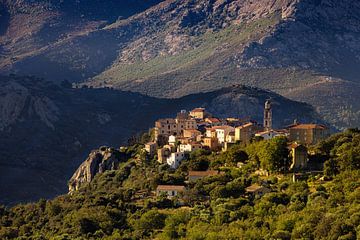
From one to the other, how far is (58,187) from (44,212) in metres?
74.4

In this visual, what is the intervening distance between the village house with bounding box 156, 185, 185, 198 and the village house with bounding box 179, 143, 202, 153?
50.1 feet

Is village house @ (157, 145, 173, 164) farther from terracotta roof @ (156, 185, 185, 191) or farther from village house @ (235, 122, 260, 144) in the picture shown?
terracotta roof @ (156, 185, 185, 191)

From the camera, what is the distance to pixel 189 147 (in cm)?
9144

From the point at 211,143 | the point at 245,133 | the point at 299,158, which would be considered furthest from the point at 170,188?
the point at 245,133

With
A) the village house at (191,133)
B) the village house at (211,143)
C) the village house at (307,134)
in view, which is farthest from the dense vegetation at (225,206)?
the village house at (191,133)

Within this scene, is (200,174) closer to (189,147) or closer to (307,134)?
(189,147)

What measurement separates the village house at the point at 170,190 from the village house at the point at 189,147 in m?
15.3

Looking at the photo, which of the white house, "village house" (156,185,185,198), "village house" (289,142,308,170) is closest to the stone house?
the white house

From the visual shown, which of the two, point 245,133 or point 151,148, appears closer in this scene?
point 245,133

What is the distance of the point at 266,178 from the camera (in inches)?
2906

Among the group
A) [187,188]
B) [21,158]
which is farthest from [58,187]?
[187,188]

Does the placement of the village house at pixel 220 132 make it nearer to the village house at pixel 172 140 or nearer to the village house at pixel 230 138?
the village house at pixel 230 138

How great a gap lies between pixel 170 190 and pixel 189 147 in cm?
1686

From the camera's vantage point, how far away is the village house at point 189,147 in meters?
91.1
